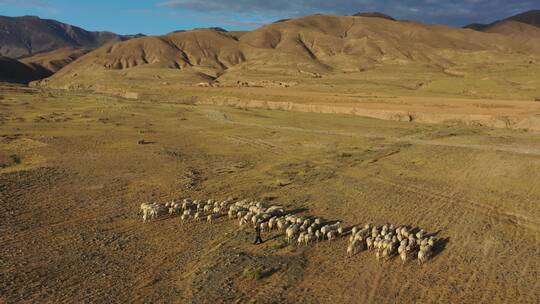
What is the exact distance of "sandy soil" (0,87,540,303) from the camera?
594 inches

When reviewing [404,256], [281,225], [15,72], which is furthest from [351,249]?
[15,72]

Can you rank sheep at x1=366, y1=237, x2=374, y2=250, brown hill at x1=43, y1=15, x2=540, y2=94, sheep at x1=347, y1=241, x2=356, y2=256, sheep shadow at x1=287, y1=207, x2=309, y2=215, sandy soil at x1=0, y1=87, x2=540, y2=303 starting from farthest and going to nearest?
brown hill at x1=43, y1=15, x2=540, y2=94
sheep shadow at x1=287, y1=207, x2=309, y2=215
sheep at x1=366, y1=237, x2=374, y2=250
sheep at x1=347, y1=241, x2=356, y2=256
sandy soil at x1=0, y1=87, x2=540, y2=303

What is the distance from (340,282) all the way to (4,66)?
199522mm

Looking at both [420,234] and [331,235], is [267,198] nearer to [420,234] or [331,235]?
[331,235]

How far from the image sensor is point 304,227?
19.1 metres

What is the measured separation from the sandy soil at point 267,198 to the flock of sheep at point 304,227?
479mm

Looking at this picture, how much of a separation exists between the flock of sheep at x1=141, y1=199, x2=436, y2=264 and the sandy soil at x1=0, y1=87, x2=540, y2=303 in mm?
479

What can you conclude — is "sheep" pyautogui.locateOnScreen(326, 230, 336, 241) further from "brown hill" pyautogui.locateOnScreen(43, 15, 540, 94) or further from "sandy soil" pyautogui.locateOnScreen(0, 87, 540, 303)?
"brown hill" pyautogui.locateOnScreen(43, 15, 540, 94)

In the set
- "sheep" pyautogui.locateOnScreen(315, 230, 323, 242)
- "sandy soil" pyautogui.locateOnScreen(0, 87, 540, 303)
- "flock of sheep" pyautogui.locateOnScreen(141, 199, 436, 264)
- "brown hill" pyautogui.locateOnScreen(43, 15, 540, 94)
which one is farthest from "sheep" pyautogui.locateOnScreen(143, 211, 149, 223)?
"brown hill" pyautogui.locateOnScreen(43, 15, 540, 94)

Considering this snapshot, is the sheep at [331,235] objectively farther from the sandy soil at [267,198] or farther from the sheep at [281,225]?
the sheep at [281,225]

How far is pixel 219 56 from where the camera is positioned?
7810 inches

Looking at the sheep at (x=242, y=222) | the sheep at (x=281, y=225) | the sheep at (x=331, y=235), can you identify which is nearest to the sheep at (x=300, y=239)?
the sheep at (x=331, y=235)

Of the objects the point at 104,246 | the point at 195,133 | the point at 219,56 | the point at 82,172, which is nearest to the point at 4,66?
the point at 219,56

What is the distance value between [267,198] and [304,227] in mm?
5155
